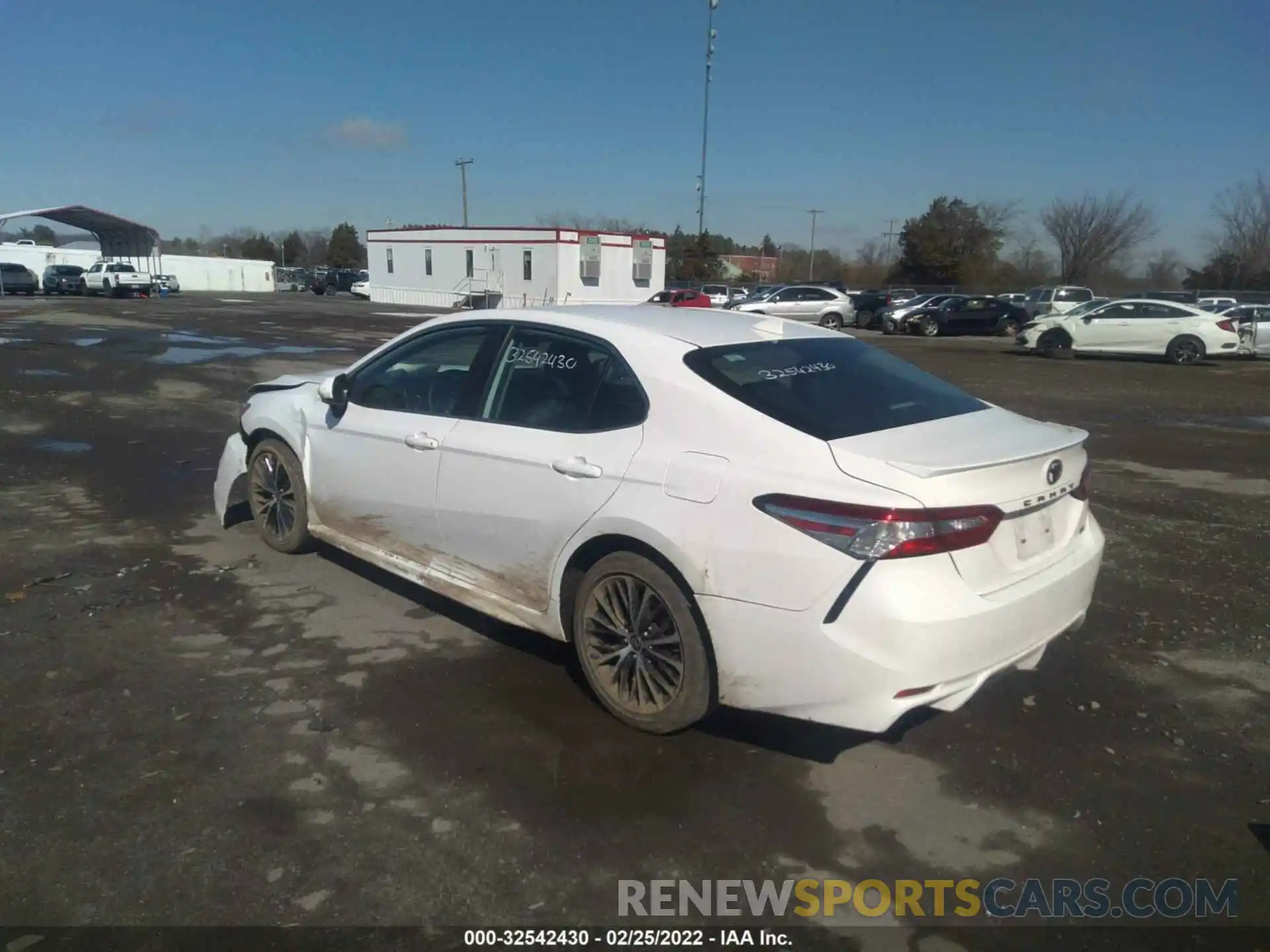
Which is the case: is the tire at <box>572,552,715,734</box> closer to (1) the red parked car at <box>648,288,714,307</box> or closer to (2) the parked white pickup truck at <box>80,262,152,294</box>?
(1) the red parked car at <box>648,288,714,307</box>

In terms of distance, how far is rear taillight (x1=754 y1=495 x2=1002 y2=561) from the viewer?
9.81ft

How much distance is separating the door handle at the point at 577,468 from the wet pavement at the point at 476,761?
100cm

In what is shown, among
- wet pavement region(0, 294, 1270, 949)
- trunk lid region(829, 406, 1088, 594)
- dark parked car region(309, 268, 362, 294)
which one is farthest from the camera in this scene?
dark parked car region(309, 268, 362, 294)

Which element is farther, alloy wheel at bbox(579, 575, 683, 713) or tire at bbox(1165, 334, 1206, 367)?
tire at bbox(1165, 334, 1206, 367)

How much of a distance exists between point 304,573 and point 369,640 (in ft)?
3.65

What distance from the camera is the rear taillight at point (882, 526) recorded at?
299 cm

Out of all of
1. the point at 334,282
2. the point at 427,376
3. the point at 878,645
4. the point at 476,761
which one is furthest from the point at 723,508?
the point at 334,282

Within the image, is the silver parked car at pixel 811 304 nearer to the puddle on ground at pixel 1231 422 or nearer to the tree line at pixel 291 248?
the puddle on ground at pixel 1231 422

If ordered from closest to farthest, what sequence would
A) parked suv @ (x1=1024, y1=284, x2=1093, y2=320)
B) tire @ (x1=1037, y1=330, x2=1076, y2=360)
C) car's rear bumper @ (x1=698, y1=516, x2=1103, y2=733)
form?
car's rear bumper @ (x1=698, y1=516, x2=1103, y2=733), tire @ (x1=1037, y1=330, x2=1076, y2=360), parked suv @ (x1=1024, y1=284, x2=1093, y2=320)

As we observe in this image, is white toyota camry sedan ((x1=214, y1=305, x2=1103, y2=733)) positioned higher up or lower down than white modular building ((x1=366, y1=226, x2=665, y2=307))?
lower down

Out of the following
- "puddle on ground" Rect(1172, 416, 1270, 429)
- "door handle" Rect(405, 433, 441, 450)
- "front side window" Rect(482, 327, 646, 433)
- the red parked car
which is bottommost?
"puddle on ground" Rect(1172, 416, 1270, 429)

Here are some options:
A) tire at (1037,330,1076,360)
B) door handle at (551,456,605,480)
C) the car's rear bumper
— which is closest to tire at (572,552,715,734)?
the car's rear bumper

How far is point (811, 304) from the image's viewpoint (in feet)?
120

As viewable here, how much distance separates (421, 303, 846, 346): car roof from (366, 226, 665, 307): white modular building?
41889mm
